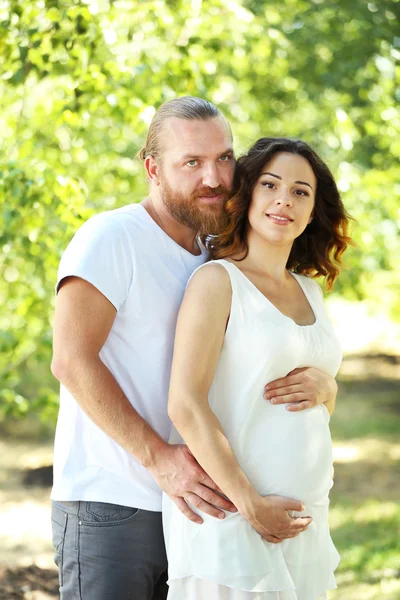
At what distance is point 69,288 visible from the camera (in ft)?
7.97

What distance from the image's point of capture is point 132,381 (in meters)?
2.52

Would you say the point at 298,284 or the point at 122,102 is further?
the point at 122,102

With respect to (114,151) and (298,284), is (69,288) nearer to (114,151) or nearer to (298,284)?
(298,284)

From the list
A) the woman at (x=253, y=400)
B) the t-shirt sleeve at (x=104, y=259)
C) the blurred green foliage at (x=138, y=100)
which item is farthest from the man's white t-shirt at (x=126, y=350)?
the blurred green foliage at (x=138, y=100)

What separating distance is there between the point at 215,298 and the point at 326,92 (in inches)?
199

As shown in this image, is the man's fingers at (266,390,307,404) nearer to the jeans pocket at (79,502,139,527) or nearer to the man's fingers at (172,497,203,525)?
the man's fingers at (172,497,203,525)

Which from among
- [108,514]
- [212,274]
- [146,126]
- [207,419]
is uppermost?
[146,126]

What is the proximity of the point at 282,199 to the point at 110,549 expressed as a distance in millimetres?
1167

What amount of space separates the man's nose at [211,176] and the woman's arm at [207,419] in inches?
16.7

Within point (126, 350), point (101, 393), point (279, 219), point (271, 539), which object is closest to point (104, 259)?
point (126, 350)

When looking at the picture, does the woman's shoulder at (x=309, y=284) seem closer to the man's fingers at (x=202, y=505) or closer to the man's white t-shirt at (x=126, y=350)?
the man's white t-shirt at (x=126, y=350)

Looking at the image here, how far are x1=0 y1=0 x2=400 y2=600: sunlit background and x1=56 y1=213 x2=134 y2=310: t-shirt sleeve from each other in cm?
79

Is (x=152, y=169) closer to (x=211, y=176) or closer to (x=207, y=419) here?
(x=211, y=176)

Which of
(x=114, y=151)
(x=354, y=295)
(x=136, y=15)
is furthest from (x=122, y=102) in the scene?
(x=354, y=295)
